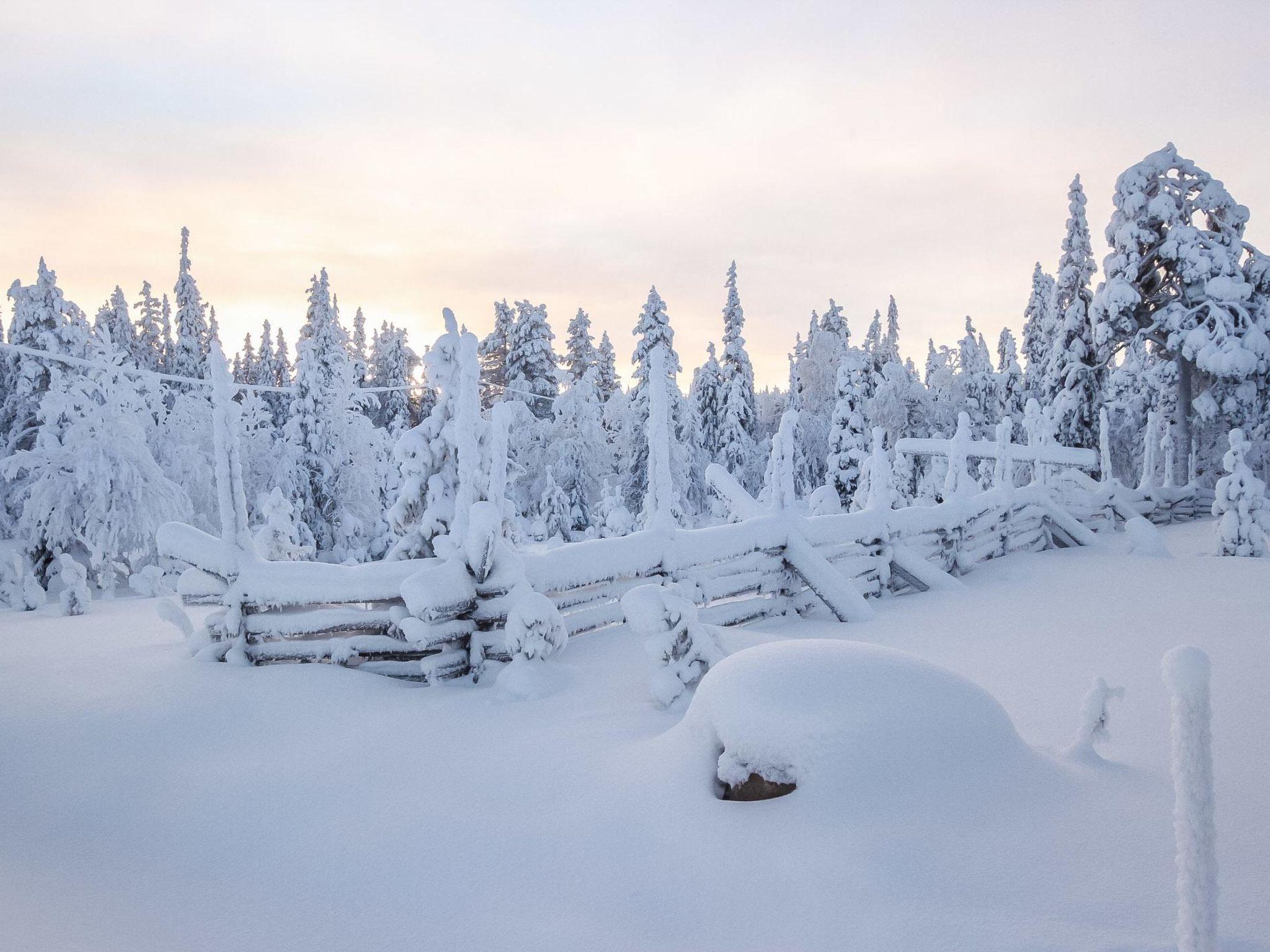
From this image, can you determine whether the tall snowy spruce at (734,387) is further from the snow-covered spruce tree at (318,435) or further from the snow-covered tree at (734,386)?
the snow-covered spruce tree at (318,435)

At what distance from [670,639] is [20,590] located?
14.6 m

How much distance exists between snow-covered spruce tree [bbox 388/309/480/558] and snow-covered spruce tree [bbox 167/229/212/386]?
1585 inches

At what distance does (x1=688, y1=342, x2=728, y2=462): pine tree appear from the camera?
3741cm

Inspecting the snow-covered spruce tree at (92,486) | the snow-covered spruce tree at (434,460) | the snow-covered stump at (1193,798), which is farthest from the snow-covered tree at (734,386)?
the snow-covered stump at (1193,798)

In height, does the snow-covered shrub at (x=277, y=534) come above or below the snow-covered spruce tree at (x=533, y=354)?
below

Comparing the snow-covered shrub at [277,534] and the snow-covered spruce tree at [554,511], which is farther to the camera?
the snow-covered spruce tree at [554,511]

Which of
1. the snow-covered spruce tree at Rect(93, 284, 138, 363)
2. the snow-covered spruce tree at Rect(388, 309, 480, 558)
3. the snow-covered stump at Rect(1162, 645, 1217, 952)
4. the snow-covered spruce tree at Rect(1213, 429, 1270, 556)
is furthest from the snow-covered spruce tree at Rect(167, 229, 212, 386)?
the snow-covered stump at Rect(1162, 645, 1217, 952)

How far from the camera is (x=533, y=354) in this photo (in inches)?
1335

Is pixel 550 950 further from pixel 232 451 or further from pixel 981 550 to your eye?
pixel 981 550

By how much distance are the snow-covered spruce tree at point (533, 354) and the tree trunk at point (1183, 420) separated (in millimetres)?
23368

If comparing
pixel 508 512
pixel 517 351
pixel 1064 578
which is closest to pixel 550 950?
pixel 508 512

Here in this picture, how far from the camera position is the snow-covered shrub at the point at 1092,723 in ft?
12.2

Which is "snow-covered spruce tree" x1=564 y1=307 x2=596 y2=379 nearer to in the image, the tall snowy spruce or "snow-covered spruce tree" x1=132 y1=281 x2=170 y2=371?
the tall snowy spruce

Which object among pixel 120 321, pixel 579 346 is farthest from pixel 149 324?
pixel 579 346
